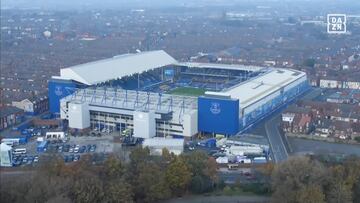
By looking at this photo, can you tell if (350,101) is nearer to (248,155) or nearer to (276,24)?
(248,155)

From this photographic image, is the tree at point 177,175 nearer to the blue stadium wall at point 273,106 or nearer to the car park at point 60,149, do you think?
the car park at point 60,149

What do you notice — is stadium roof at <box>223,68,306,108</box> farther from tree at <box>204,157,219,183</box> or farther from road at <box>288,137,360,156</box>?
tree at <box>204,157,219,183</box>

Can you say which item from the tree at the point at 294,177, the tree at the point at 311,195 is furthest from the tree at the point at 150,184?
the tree at the point at 311,195

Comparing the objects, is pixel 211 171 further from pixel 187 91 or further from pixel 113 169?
pixel 187 91

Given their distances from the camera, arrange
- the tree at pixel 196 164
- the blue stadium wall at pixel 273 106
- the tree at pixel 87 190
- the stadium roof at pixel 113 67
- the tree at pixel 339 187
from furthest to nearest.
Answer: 1. the stadium roof at pixel 113 67
2. the blue stadium wall at pixel 273 106
3. the tree at pixel 196 164
4. the tree at pixel 339 187
5. the tree at pixel 87 190

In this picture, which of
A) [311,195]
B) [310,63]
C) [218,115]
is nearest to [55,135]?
[218,115]

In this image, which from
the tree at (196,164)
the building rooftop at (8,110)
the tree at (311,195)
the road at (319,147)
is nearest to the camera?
the tree at (311,195)

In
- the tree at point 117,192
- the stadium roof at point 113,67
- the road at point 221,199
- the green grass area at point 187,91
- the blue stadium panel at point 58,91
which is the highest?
the stadium roof at point 113,67

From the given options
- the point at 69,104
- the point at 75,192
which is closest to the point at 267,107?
the point at 69,104
